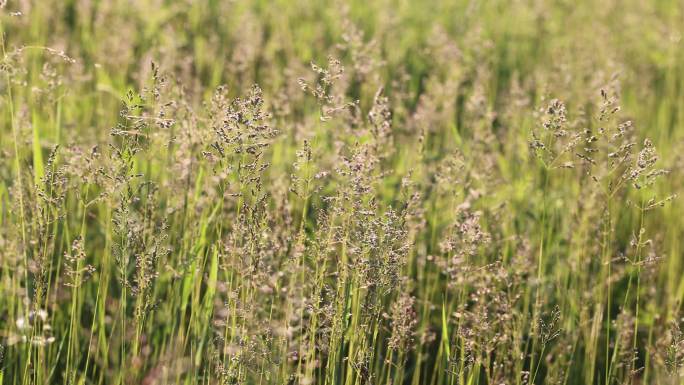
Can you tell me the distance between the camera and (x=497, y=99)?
16.2ft

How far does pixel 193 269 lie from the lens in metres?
2.48

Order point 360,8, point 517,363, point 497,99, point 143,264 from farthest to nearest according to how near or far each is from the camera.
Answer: point 360,8 < point 497,99 < point 517,363 < point 143,264

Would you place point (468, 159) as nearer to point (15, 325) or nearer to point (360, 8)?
point (15, 325)

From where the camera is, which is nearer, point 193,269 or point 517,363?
point 517,363

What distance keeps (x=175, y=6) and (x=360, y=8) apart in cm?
147

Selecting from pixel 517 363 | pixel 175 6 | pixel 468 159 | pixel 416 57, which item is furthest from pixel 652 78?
pixel 517 363

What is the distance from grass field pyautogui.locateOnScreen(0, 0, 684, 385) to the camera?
2.08 meters

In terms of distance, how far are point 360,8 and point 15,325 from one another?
14.0 ft

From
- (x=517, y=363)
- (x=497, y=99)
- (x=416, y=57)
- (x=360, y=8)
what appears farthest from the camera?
(x=360, y=8)

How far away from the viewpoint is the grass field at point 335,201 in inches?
82.0

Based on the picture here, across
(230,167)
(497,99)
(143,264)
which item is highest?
(497,99)

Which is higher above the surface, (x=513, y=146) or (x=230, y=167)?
(x=513, y=146)

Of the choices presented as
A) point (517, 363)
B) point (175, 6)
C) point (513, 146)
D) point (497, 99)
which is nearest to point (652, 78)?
point (497, 99)

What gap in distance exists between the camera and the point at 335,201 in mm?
2082
